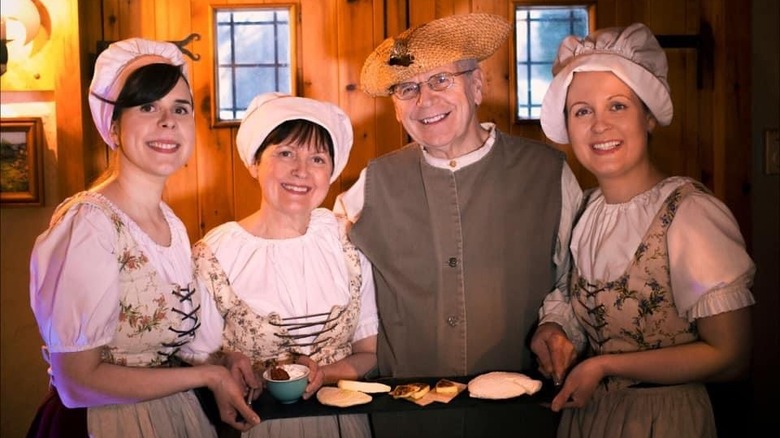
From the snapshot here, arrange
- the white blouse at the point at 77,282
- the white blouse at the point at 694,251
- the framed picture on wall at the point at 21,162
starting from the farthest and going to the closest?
the framed picture on wall at the point at 21,162, the white blouse at the point at 694,251, the white blouse at the point at 77,282

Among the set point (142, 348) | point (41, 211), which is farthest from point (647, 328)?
point (41, 211)

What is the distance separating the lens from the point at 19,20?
2865 millimetres

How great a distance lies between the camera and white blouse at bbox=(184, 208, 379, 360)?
2248mm

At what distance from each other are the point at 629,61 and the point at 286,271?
117 cm

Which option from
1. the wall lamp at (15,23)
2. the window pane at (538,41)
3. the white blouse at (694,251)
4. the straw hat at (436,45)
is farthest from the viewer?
the window pane at (538,41)

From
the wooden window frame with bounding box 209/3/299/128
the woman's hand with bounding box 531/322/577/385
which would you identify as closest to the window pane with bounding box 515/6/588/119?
the wooden window frame with bounding box 209/3/299/128

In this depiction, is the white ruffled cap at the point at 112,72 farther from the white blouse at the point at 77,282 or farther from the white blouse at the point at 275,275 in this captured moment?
the white blouse at the point at 275,275

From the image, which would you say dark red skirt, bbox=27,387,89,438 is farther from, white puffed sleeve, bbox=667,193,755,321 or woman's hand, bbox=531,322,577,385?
white puffed sleeve, bbox=667,193,755,321

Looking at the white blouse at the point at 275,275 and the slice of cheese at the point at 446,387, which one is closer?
the slice of cheese at the point at 446,387

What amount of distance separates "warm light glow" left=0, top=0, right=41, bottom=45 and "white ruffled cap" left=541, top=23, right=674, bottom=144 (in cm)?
201

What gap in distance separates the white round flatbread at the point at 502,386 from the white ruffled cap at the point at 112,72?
1.21m

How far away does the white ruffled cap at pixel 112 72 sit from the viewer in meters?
2.06

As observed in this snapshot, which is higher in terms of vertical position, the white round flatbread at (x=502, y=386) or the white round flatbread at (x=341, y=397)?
the white round flatbread at (x=502, y=386)

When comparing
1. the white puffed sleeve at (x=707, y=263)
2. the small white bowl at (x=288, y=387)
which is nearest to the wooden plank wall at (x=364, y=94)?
the white puffed sleeve at (x=707, y=263)
